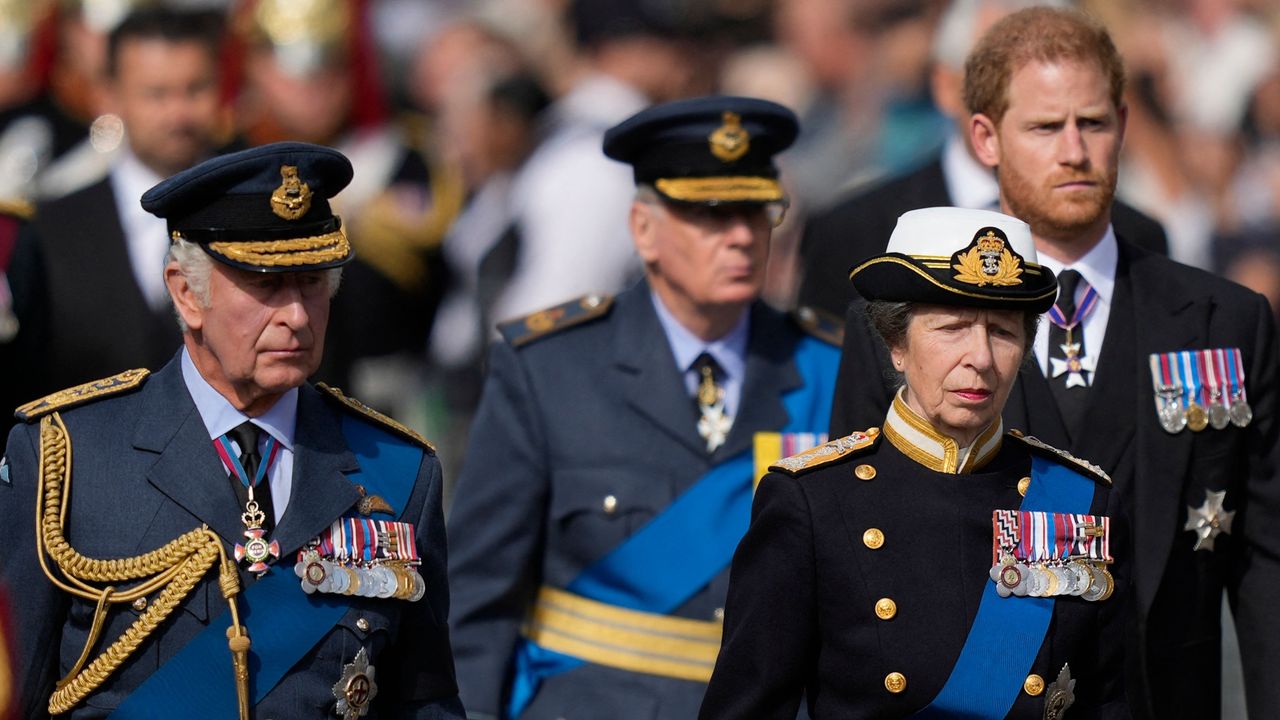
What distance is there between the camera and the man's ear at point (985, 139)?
6012 millimetres

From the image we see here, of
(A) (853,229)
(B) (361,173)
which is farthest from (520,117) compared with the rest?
(A) (853,229)

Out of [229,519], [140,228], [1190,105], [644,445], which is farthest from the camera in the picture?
[1190,105]

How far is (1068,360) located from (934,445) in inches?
39.7

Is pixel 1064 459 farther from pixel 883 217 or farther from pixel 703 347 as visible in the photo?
pixel 883 217

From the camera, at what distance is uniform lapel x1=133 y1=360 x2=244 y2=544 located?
5.11 m

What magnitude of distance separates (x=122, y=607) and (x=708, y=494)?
84.7 inches

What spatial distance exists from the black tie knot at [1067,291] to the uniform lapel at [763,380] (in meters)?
1.18

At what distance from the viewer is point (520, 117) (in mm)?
12680

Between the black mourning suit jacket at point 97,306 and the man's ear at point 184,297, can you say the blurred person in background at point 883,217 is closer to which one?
the black mourning suit jacket at point 97,306

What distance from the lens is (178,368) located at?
5309mm

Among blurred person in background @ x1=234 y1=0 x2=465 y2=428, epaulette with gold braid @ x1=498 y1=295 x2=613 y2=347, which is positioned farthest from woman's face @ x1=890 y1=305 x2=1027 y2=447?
blurred person in background @ x1=234 y1=0 x2=465 y2=428

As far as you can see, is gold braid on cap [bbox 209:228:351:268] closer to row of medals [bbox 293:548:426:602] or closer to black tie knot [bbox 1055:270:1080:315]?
row of medals [bbox 293:548:426:602]

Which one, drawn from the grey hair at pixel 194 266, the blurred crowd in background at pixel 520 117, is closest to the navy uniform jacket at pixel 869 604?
the grey hair at pixel 194 266

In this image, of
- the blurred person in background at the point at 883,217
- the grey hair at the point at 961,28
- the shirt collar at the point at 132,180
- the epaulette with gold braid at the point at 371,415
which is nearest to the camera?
the epaulette with gold braid at the point at 371,415
